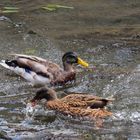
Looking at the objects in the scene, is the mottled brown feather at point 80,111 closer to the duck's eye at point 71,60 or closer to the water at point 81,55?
the water at point 81,55

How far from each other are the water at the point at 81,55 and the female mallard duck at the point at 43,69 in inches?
7.8

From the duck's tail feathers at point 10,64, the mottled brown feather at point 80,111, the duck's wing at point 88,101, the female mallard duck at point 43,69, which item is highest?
the duck's tail feathers at point 10,64

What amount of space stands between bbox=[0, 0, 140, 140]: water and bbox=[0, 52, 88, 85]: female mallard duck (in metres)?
0.20

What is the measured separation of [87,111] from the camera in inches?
382

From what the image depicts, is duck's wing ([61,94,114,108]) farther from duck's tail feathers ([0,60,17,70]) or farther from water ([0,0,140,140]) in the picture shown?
duck's tail feathers ([0,60,17,70])

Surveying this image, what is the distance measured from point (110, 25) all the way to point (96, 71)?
4216 millimetres

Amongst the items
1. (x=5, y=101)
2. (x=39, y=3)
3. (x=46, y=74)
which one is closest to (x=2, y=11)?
(x=39, y=3)

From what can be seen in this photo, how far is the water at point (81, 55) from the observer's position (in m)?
9.20

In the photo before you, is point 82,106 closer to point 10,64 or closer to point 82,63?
point 82,63

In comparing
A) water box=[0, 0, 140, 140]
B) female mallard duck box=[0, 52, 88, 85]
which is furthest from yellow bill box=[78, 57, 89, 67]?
water box=[0, 0, 140, 140]

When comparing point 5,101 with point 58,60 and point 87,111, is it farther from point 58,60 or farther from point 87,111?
point 58,60

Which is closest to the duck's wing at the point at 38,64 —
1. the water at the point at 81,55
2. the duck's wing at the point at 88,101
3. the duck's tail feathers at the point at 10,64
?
the duck's tail feathers at the point at 10,64

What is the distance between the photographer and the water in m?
9.20

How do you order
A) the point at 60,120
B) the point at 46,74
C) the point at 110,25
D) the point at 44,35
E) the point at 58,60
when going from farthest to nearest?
the point at 110,25 < the point at 44,35 < the point at 58,60 < the point at 46,74 < the point at 60,120
